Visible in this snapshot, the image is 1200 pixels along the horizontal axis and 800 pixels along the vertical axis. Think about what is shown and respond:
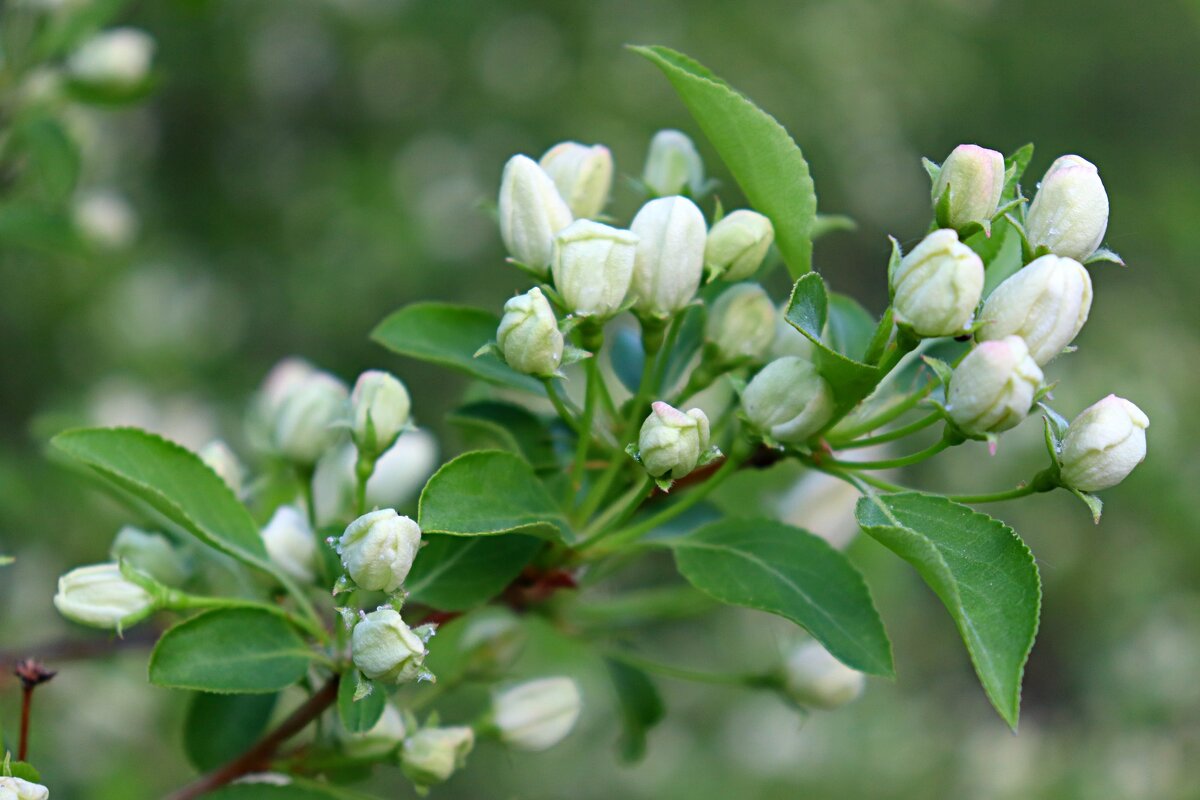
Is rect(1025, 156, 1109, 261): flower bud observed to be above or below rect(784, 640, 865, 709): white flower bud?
above

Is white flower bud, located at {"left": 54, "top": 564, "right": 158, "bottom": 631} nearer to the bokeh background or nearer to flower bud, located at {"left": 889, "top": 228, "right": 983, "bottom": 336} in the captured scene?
flower bud, located at {"left": 889, "top": 228, "right": 983, "bottom": 336}

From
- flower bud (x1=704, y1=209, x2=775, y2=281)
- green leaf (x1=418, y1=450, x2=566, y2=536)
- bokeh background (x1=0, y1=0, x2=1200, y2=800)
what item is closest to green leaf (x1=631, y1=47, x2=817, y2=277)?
flower bud (x1=704, y1=209, x2=775, y2=281)

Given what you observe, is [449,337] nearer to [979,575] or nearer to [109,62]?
[979,575]

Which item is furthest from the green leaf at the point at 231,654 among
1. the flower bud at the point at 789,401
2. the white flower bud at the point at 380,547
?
the flower bud at the point at 789,401

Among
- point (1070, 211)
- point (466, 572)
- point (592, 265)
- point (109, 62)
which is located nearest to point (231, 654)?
point (466, 572)

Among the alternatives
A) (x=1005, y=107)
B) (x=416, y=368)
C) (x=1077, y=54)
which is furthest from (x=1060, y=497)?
(x=1077, y=54)
